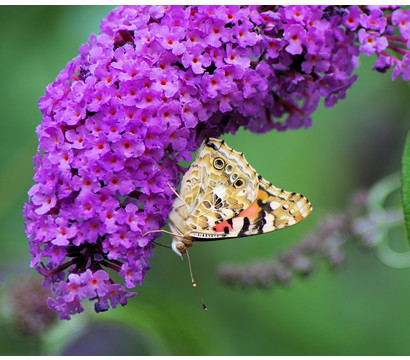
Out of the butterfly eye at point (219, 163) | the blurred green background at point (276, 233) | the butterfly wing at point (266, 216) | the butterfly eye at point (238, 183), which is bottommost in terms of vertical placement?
the butterfly wing at point (266, 216)

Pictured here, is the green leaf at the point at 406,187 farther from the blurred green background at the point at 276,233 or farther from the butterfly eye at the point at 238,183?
the blurred green background at the point at 276,233

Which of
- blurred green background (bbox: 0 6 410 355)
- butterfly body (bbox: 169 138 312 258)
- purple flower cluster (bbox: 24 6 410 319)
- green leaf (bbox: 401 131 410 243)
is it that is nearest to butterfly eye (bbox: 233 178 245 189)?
butterfly body (bbox: 169 138 312 258)

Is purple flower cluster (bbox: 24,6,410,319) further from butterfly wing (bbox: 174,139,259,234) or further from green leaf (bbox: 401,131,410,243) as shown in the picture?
green leaf (bbox: 401,131,410,243)

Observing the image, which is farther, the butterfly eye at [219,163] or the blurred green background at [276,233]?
the blurred green background at [276,233]

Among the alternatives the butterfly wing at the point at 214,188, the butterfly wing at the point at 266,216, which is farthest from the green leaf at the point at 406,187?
the butterfly wing at the point at 214,188

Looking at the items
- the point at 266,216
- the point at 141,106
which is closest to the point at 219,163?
the point at 266,216

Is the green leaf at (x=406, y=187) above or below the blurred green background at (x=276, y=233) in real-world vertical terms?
below
